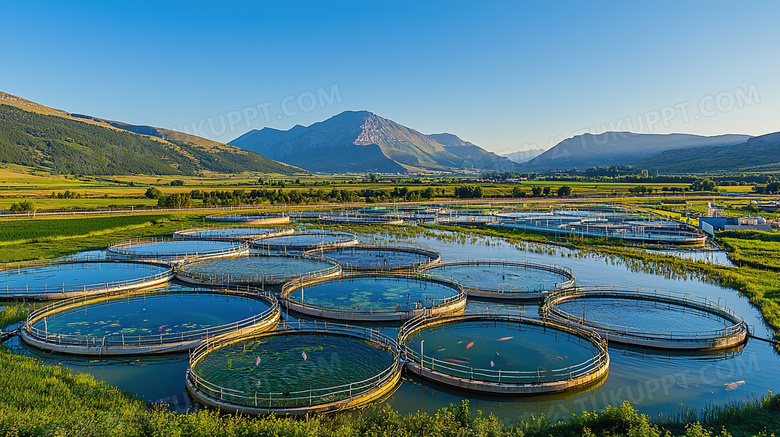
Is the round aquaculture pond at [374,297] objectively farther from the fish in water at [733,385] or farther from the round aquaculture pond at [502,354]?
the fish in water at [733,385]

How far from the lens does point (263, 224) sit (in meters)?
73.8

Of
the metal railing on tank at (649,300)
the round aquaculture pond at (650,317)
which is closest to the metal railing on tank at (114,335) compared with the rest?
the metal railing on tank at (649,300)

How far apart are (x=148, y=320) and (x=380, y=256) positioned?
2465 cm

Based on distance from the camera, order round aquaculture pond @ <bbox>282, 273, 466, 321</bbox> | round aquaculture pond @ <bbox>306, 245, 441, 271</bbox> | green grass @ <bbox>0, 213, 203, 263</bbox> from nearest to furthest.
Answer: round aquaculture pond @ <bbox>282, 273, 466, 321</bbox> < round aquaculture pond @ <bbox>306, 245, 441, 271</bbox> < green grass @ <bbox>0, 213, 203, 263</bbox>

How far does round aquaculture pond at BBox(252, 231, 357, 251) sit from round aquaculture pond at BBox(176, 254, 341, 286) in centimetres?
459

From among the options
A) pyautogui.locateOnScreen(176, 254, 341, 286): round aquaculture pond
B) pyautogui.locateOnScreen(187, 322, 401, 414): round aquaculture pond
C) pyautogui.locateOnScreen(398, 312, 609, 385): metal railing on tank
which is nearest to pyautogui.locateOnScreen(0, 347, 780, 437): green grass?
pyautogui.locateOnScreen(187, 322, 401, 414): round aquaculture pond

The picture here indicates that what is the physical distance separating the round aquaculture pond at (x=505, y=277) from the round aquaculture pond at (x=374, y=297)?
A: 8.18ft

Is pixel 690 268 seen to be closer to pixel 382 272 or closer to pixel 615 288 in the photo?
pixel 615 288

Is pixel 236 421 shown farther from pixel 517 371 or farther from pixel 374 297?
pixel 374 297

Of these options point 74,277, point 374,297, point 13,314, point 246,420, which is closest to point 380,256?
point 374,297

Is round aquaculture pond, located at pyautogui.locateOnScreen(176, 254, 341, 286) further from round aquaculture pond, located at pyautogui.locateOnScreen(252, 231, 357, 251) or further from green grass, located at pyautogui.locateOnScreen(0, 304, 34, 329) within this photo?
green grass, located at pyautogui.locateOnScreen(0, 304, 34, 329)

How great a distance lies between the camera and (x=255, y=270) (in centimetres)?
4097

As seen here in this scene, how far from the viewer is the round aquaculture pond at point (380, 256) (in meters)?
41.9

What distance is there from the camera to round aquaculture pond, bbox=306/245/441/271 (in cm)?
4188
